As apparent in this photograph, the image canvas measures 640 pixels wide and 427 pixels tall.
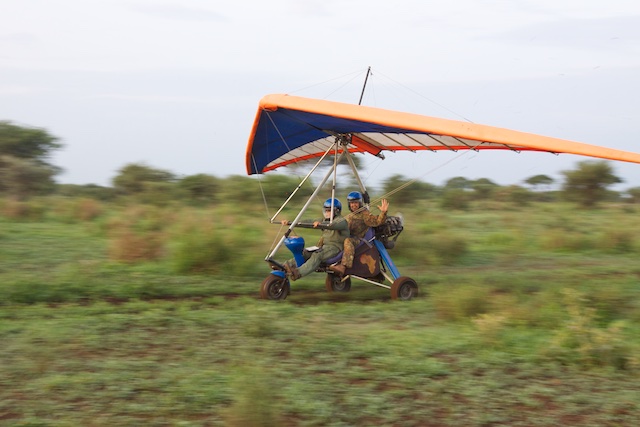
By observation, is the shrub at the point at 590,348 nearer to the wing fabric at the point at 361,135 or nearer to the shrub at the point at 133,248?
the wing fabric at the point at 361,135

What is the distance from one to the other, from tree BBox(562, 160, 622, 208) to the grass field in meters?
15.2

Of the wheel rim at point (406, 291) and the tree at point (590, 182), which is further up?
the tree at point (590, 182)

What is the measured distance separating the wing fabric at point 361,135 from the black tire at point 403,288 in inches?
84.5

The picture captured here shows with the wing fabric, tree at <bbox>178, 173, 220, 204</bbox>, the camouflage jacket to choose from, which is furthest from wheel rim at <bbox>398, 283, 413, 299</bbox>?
tree at <bbox>178, 173, 220, 204</bbox>

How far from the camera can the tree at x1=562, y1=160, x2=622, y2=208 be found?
27.4m

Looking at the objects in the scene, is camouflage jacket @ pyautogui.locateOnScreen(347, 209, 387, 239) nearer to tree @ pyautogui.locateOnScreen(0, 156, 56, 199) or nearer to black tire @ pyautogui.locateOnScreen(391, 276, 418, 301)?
black tire @ pyautogui.locateOnScreen(391, 276, 418, 301)

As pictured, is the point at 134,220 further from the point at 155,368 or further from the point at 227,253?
the point at 155,368

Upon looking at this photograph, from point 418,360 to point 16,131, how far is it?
2736 cm

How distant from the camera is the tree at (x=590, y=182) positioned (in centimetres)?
2736

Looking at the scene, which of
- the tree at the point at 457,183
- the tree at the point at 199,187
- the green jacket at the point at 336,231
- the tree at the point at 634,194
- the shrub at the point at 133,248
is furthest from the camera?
the tree at the point at 457,183

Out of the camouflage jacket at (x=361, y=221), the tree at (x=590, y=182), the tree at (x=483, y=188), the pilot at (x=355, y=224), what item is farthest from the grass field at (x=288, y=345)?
the tree at (x=483, y=188)

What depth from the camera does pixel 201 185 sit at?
93.6 ft

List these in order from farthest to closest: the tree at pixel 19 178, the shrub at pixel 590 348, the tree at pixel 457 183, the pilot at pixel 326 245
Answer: the tree at pixel 457 183, the tree at pixel 19 178, the pilot at pixel 326 245, the shrub at pixel 590 348

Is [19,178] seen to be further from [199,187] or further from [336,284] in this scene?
[336,284]
